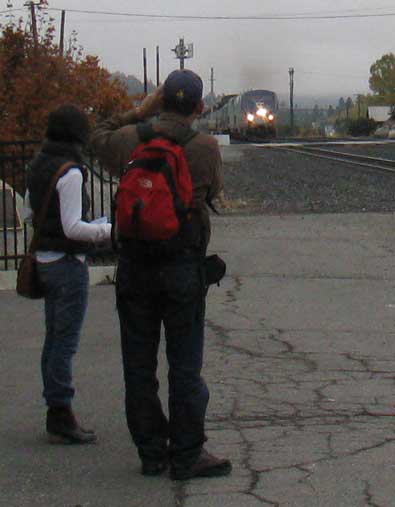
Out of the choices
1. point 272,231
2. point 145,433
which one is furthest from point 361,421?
point 272,231

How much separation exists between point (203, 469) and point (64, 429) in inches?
38.3

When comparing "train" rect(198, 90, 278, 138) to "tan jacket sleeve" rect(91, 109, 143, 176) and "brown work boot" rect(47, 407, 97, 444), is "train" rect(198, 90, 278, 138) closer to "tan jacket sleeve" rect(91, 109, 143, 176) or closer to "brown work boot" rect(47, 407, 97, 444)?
"brown work boot" rect(47, 407, 97, 444)

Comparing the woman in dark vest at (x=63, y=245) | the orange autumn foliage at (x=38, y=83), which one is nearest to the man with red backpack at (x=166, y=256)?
the woman in dark vest at (x=63, y=245)

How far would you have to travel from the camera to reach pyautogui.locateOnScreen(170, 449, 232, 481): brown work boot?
5406 mm

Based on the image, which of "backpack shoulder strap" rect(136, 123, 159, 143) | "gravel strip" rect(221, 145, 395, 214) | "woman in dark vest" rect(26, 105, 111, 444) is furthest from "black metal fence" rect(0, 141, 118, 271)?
"gravel strip" rect(221, 145, 395, 214)

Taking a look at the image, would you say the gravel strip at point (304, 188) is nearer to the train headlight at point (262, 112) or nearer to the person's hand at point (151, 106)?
the person's hand at point (151, 106)

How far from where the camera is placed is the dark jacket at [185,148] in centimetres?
520

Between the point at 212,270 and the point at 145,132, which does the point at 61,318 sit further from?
the point at 145,132

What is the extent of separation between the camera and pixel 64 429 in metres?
6.04

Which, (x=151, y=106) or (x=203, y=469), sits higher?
(x=151, y=106)

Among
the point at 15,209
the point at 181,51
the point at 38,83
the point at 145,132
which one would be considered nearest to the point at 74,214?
the point at 145,132

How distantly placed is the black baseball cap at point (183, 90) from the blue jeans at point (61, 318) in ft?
3.71

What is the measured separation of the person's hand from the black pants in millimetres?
694

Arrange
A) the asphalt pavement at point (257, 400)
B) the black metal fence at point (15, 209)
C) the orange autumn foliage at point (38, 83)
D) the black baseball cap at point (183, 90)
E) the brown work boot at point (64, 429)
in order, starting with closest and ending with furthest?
the black baseball cap at point (183, 90)
the asphalt pavement at point (257, 400)
the brown work boot at point (64, 429)
the black metal fence at point (15, 209)
the orange autumn foliage at point (38, 83)
